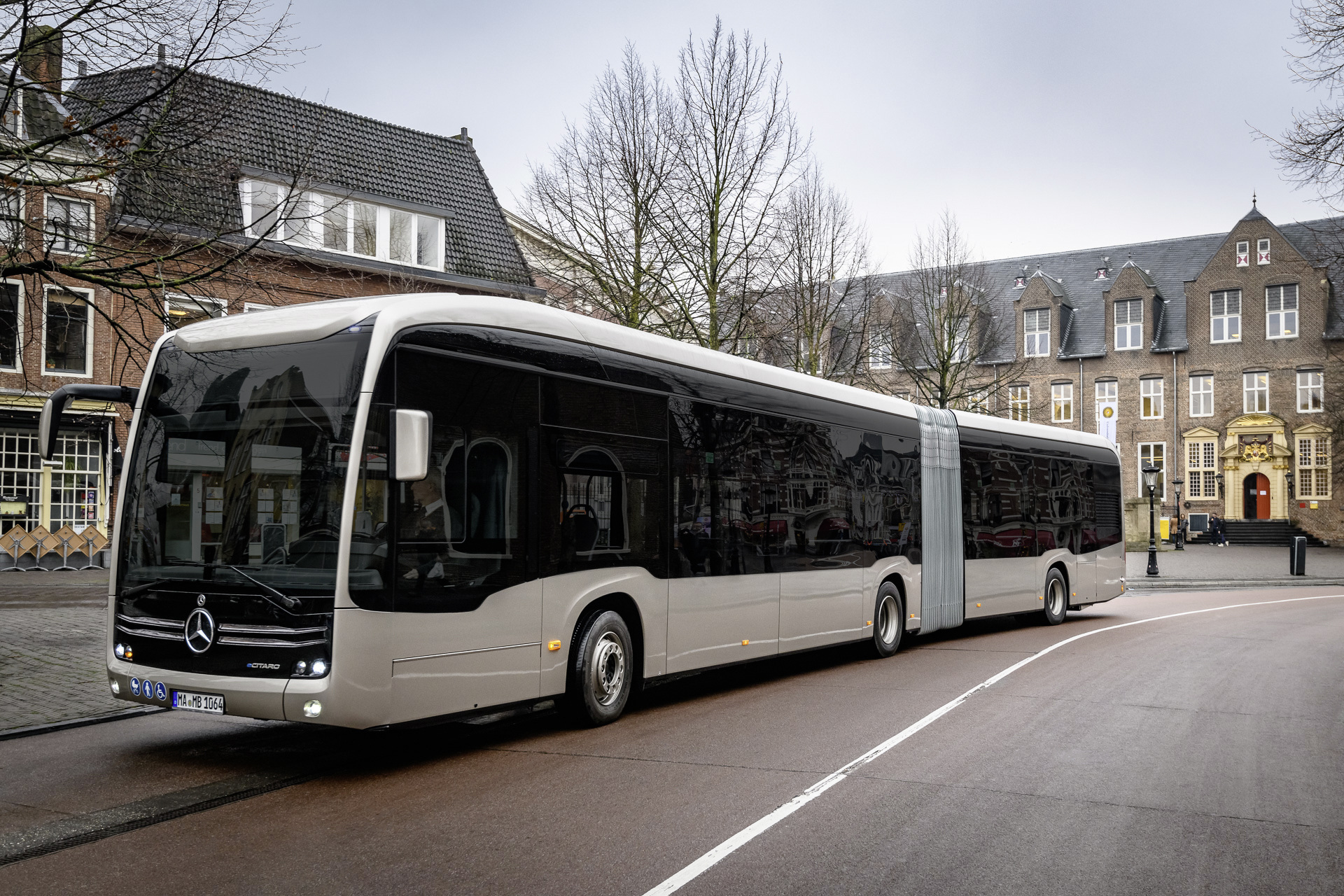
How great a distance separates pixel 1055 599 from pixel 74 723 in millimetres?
13946

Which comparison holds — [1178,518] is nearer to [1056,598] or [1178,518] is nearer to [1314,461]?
[1314,461]

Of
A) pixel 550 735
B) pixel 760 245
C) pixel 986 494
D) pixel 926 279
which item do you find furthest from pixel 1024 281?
pixel 550 735

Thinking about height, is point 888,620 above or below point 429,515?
below

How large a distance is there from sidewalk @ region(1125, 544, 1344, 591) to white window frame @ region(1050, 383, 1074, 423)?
12.1 m

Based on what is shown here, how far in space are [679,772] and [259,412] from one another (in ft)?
11.0

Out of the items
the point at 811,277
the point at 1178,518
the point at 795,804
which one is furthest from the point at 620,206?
the point at 1178,518

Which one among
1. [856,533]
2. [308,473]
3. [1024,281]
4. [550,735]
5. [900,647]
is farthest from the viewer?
[1024,281]

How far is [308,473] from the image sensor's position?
686 cm

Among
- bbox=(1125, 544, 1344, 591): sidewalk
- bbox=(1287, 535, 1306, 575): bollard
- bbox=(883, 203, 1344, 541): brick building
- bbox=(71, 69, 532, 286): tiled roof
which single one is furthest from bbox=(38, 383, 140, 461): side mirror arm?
bbox=(883, 203, 1344, 541): brick building

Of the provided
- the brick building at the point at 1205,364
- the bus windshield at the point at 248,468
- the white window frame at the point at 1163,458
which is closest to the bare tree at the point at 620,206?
the bus windshield at the point at 248,468

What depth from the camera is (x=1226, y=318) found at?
2248 inches

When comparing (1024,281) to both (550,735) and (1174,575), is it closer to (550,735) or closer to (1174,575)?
(1174,575)

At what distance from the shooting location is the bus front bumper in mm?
6668

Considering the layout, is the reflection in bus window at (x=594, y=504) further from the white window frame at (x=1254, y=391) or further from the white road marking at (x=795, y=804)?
the white window frame at (x=1254, y=391)
